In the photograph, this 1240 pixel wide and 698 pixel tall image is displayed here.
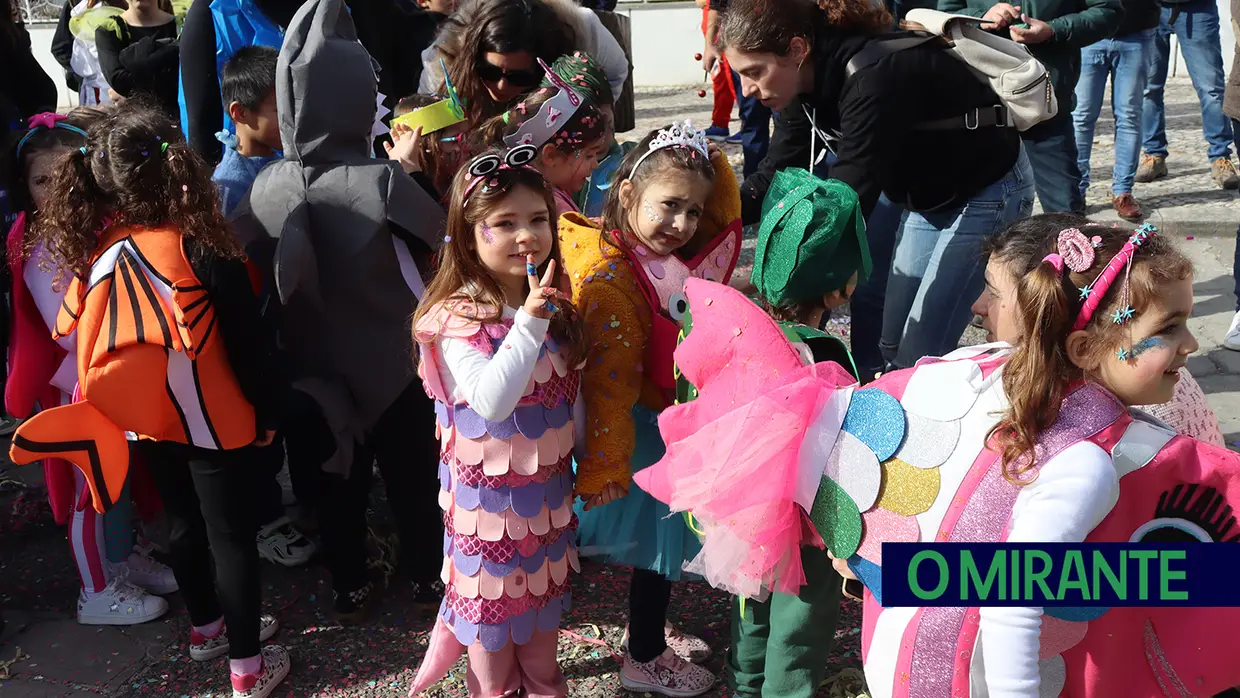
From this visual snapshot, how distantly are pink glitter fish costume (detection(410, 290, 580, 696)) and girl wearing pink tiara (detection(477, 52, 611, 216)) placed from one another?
75 centimetres

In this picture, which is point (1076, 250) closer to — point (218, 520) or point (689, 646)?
point (689, 646)

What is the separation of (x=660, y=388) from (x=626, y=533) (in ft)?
1.28

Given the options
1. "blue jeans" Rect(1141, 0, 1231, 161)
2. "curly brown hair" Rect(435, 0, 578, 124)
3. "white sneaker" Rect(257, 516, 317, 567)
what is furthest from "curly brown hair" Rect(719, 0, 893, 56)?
"blue jeans" Rect(1141, 0, 1231, 161)

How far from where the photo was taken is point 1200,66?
21.7 ft

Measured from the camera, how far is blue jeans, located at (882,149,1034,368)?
10.8 ft

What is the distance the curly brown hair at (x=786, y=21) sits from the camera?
2932 millimetres

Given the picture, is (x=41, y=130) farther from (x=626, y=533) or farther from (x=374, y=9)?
(x=626, y=533)

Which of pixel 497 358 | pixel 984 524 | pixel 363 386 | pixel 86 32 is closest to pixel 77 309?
pixel 363 386

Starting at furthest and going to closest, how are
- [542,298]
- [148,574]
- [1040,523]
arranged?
[148,574]
[542,298]
[1040,523]

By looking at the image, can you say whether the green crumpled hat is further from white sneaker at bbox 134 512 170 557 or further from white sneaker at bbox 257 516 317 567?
white sneaker at bbox 134 512 170 557

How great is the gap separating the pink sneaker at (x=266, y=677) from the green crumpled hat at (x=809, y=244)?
1.72m

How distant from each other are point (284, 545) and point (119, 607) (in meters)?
0.52

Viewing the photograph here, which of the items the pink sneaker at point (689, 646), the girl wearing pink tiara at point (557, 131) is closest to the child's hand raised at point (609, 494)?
the pink sneaker at point (689, 646)

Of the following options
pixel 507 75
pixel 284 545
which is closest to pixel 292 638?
pixel 284 545
